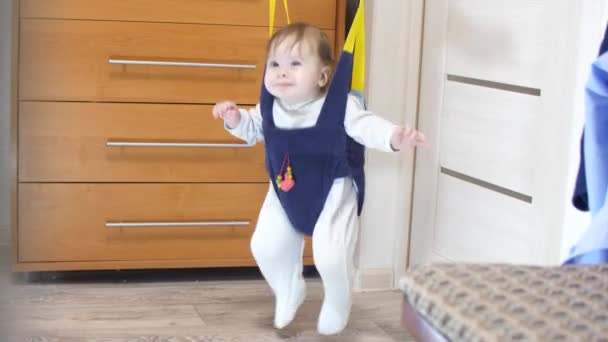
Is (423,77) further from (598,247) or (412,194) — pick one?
(598,247)

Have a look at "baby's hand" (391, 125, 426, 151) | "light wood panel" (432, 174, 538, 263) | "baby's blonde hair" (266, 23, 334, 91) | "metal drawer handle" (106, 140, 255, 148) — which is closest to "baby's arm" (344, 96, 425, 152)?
"baby's hand" (391, 125, 426, 151)

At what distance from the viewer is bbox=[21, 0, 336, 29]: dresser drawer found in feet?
6.83

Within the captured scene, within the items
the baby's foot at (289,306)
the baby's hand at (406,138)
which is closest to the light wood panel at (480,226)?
the baby's hand at (406,138)

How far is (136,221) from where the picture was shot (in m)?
2.22

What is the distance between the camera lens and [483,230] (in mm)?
2064

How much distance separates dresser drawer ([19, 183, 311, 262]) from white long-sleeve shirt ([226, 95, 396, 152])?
0.31m

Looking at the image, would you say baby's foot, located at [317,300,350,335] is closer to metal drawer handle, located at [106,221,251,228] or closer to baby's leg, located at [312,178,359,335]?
baby's leg, located at [312,178,359,335]

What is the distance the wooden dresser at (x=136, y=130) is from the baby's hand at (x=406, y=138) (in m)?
0.56

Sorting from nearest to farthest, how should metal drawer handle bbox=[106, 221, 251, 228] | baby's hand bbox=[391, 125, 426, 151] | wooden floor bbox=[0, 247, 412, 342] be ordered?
baby's hand bbox=[391, 125, 426, 151] < wooden floor bbox=[0, 247, 412, 342] < metal drawer handle bbox=[106, 221, 251, 228]

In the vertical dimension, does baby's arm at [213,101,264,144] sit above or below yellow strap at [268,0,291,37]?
below

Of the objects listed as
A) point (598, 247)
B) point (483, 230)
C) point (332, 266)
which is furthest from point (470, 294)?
point (483, 230)

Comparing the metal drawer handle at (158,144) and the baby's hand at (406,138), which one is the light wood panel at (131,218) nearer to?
the metal drawer handle at (158,144)

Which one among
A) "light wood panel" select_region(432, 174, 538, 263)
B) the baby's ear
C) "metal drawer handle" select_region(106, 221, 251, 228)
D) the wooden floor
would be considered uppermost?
the baby's ear

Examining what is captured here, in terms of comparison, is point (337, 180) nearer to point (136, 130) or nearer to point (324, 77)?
point (324, 77)
